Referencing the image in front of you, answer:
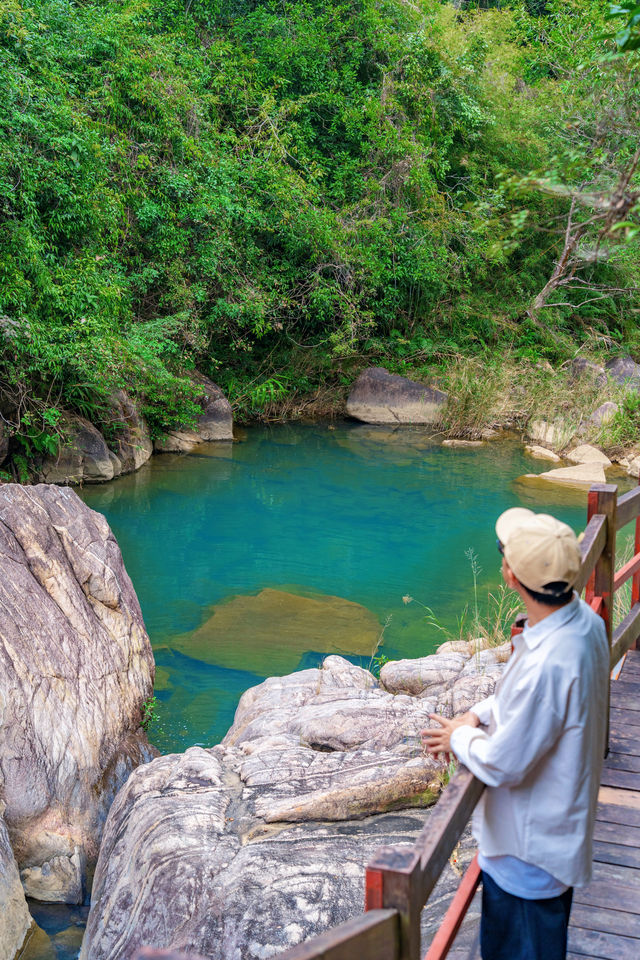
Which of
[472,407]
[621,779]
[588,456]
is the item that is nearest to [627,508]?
[621,779]

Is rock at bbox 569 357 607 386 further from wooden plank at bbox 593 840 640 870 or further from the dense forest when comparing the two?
wooden plank at bbox 593 840 640 870

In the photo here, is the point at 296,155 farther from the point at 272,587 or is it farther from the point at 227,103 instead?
the point at 272,587

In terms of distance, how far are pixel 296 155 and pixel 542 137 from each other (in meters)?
6.18

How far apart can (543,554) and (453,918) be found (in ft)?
2.70

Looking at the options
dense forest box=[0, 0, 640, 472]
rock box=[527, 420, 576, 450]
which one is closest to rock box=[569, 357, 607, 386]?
dense forest box=[0, 0, 640, 472]

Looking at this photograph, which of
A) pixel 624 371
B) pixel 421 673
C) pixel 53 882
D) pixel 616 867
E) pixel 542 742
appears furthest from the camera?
pixel 624 371

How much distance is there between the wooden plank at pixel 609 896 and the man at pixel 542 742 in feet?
2.42

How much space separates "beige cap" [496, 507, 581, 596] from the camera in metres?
1.70

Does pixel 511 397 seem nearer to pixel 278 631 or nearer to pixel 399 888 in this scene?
pixel 278 631

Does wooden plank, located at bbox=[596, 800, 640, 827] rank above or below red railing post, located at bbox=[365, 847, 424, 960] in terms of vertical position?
below

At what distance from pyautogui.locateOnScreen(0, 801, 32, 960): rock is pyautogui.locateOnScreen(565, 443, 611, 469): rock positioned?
12.0m

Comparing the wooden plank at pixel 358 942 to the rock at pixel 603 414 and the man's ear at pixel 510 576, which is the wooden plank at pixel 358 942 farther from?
the rock at pixel 603 414

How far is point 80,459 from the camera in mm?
12180

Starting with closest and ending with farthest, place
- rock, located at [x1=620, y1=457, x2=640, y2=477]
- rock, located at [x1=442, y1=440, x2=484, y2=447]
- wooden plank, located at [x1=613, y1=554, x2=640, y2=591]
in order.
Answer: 1. wooden plank, located at [x1=613, y1=554, x2=640, y2=591]
2. rock, located at [x1=620, y1=457, x2=640, y2=477]
3. rock, located at [x1=442, y1=440, x2=484, y2=447]
